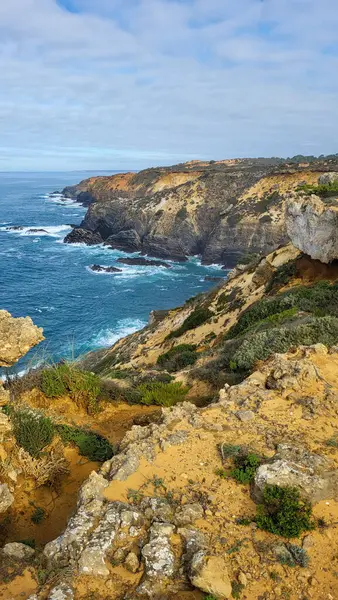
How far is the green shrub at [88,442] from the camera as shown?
848 cm

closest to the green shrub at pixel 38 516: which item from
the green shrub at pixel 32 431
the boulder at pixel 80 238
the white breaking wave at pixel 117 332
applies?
the green shrub at pixel 32 431

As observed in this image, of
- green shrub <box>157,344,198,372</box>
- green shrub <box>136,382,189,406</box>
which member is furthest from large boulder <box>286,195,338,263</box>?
green shrub <box>136,382,189,406</box>

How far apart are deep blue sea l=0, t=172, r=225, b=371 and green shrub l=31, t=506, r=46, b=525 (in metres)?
19.3

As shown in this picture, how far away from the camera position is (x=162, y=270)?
60.0m

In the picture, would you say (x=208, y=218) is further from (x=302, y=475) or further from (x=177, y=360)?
(x=302, y=475)

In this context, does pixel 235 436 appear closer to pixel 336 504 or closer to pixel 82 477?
pixel 336 504

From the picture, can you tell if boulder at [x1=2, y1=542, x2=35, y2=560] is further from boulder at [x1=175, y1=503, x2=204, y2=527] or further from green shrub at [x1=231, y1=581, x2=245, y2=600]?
green shrub at [x1=231, y1=581, x2=245, y2=600]

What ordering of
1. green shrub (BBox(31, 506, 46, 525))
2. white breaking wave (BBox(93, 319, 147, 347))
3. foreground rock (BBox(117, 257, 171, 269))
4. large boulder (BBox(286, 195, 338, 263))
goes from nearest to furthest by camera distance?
green shrub (BBox(31, 506, 46, 525))
large boulder (BBox(286, 195, 338, 263))
white breaking wave (BBox(93, 319, 147, 347))
foreground rock (BBox(117, 257, 171, 269))

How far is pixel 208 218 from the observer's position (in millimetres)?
69812

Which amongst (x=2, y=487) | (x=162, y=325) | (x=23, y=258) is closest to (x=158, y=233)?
(x=23, y=258)

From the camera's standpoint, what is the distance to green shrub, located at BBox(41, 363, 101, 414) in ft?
37.1

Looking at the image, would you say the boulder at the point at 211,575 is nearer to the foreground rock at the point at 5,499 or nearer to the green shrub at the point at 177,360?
the foreground rock at the point at 5,499

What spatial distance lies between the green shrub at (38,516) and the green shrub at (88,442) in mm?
1688

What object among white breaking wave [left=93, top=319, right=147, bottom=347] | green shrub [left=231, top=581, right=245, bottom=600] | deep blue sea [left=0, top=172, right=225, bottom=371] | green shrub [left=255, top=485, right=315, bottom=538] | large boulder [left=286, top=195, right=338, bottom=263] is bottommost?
white breaking wave [left=93, top=319, right=147, bottom=347]
